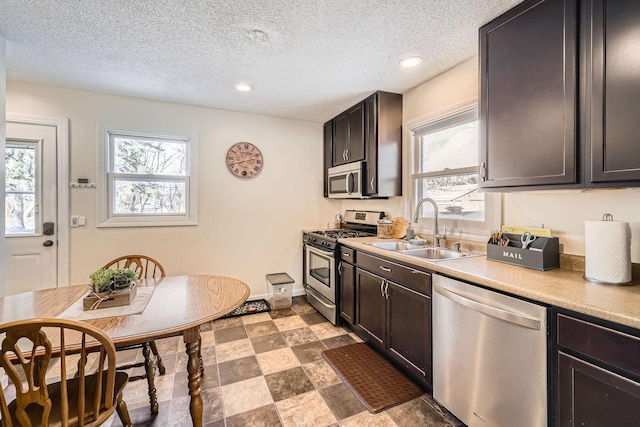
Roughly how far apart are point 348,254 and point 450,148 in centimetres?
134

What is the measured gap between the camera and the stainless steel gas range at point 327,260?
2961 mm

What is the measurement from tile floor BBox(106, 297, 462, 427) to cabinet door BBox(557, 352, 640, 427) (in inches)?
29.2

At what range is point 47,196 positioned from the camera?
9.16 feet

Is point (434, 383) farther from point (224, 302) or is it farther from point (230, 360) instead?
point (230, 360)

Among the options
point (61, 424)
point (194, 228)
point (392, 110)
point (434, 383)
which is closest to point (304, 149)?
point (392, 110)

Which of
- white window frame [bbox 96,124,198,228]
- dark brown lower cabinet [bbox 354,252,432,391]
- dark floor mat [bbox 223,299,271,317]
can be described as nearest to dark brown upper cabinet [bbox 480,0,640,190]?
dark brown lower cabinet [bbox 354,252,432,391]

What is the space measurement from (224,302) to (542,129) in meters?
1.97

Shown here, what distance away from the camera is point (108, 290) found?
59.4 inches

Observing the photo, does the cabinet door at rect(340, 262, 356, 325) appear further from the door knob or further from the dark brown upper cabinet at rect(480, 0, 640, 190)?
the door knob

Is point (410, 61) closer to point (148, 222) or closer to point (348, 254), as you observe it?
point (348, 254)

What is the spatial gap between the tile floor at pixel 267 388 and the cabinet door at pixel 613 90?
160 centimetres

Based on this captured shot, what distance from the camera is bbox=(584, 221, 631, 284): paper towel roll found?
1.32 meters

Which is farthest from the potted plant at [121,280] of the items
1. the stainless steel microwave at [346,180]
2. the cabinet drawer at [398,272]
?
the stainless steel microwave at [346,180]

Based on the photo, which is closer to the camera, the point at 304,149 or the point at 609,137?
the point at 609,137
